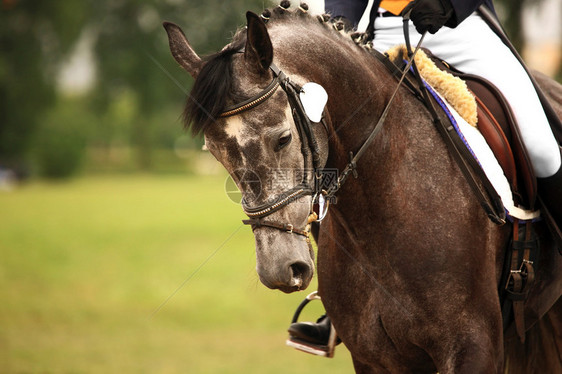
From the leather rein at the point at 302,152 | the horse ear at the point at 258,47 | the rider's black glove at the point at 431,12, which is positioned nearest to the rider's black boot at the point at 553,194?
the rider's black glove at the point at 431,12

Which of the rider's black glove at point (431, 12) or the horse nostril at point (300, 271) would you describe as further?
the rider's black glove at point (431, 12)

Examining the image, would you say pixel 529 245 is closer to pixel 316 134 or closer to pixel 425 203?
pixel 425 203

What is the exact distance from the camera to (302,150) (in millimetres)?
2773

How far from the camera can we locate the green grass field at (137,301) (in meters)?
8.73

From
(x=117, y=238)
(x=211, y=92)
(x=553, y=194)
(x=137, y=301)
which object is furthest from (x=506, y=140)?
(x=117, y=238)

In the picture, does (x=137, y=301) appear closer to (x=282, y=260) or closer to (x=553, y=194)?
(x=553, y=194)

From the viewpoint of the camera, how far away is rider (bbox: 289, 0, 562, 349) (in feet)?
11.0

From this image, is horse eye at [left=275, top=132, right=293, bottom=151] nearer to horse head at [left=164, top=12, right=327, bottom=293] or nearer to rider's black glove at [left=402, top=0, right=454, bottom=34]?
horse head at [left=164, top=12, right=327, bottom=293]

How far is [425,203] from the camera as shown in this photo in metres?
3.20

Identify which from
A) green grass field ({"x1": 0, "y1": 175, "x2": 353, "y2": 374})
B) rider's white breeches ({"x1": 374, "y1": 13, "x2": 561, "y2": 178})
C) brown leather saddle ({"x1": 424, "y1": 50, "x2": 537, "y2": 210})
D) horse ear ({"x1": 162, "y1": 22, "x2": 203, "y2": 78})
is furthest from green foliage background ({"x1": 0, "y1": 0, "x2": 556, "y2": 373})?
brown leather saddle ({"x1": 424, "y1": 50, "x2": 537, "y2": 210})

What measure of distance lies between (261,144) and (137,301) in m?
10.5

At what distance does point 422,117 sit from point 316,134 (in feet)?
2.45

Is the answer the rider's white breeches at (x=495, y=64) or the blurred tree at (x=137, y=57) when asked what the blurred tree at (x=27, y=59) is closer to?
the blurred tree at (x=137, y=57)

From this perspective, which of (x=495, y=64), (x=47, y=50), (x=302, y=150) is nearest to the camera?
(x=302, y=150)
